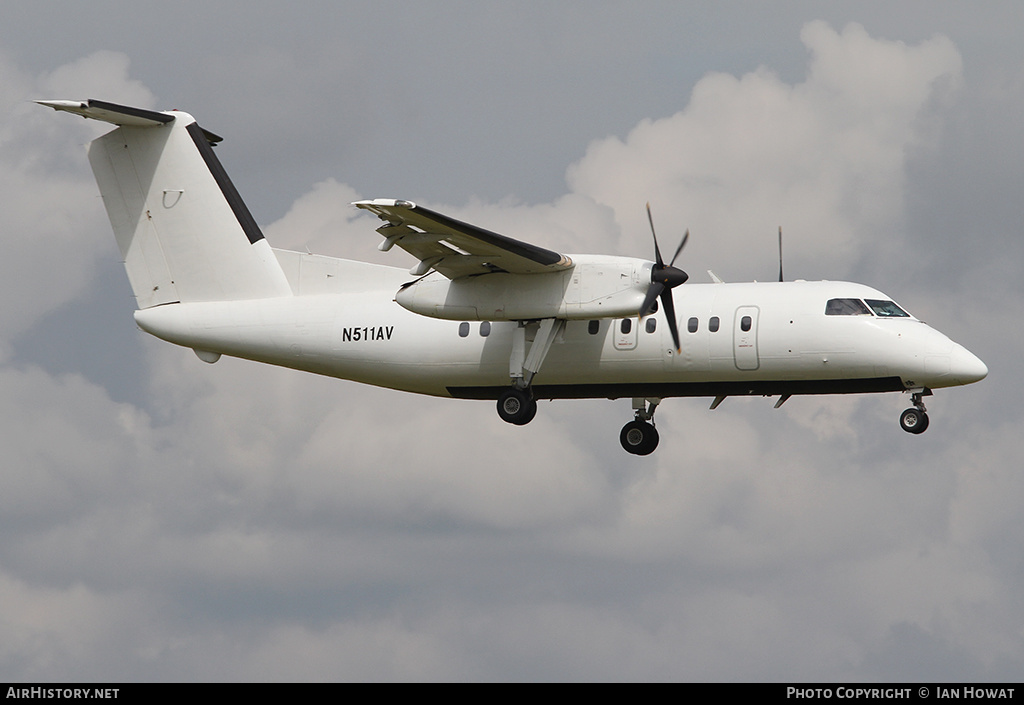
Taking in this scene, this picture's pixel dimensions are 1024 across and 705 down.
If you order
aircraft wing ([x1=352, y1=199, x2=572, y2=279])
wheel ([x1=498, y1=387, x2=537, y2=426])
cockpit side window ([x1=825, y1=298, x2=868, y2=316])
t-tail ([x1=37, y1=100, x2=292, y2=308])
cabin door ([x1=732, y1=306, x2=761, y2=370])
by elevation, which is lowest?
wheel ([x1=498, y1=387, x2=537, y2=426])

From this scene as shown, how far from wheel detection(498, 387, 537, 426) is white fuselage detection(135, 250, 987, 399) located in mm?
660

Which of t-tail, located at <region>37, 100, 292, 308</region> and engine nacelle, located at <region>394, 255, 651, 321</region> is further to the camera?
t-tail, located at <region>37, 100, 292, 308</region>

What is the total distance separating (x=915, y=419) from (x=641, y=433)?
611cm

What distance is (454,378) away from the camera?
28.0 m

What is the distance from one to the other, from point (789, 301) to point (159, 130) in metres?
13.6

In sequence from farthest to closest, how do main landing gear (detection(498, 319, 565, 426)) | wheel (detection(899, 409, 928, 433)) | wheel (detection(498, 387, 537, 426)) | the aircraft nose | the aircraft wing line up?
wheel (detection(498, 387, 537, 426)) < main landing gear (detection(498, 319, 565, 426)) < wheel (detection(899, 409, 928, 433)) < the aircraft nose < the aircraft wing

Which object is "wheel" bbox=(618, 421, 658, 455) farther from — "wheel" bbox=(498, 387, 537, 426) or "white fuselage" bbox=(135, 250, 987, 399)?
"wheel" bbox=(498, 387, 537, 426)

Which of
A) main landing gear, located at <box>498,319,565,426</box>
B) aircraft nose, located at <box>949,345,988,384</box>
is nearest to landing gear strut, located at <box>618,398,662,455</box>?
main landing gear, located at <box>498,319,565,426</box>

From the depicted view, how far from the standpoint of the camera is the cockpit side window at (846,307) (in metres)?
25.7

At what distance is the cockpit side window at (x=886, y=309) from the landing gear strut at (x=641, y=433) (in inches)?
218

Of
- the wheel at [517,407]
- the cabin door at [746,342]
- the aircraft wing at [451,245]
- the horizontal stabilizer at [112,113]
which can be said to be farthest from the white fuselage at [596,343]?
the horizontal stabilizer at [112,113]

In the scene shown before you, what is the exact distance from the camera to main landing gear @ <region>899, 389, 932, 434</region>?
2566 cm

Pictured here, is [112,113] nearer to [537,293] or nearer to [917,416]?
[537,293]
